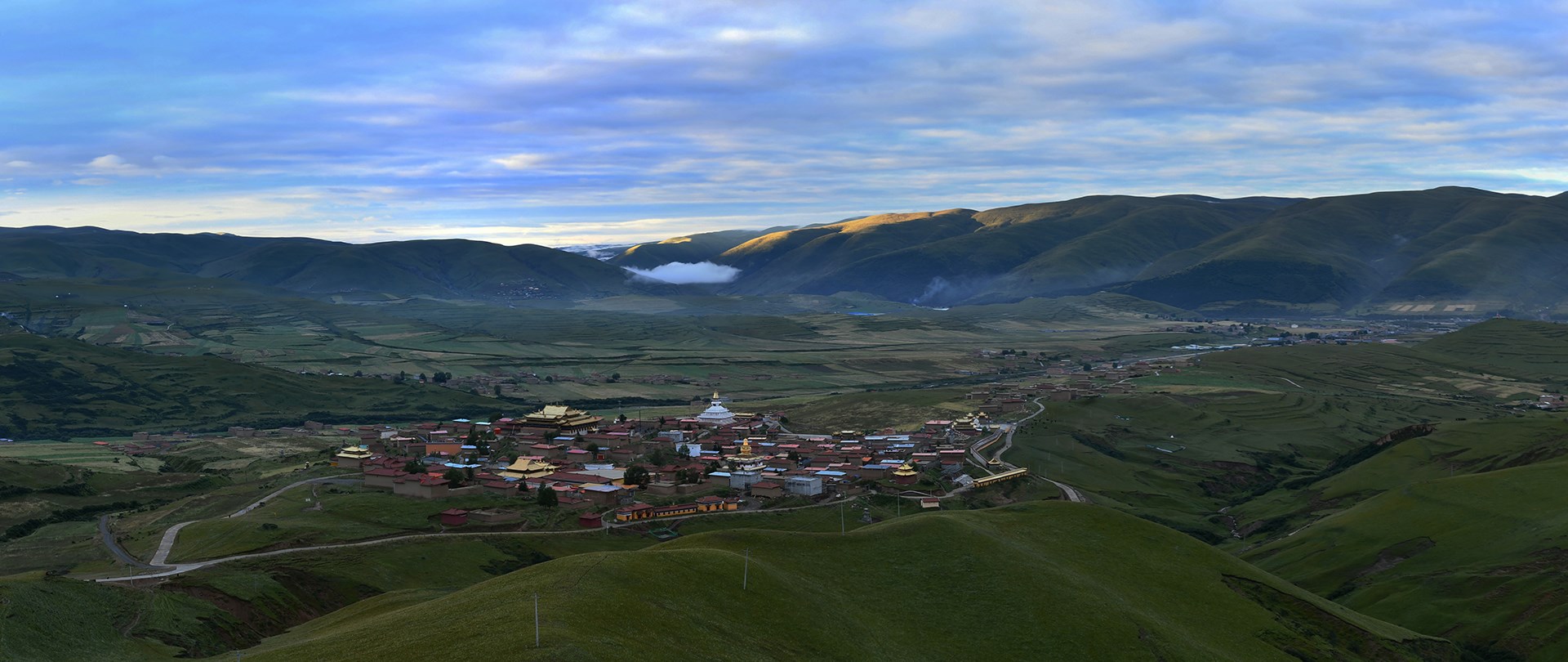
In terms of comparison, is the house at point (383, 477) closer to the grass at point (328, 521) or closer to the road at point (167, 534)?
the grass at point (328, 521)

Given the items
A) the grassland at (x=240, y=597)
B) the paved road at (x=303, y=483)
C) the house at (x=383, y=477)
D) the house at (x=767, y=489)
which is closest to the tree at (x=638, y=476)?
the house at (x=767, y=489)

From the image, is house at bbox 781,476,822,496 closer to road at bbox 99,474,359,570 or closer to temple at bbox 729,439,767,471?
temple at bbox 729,439,767,471

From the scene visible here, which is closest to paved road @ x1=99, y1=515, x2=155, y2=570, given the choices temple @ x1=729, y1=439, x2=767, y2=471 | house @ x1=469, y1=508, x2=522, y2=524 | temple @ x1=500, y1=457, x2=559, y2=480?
house @ x1=469, y1=508, x2=522, y2=524

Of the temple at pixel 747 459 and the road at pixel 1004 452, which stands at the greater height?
the temple at pixel 747 459

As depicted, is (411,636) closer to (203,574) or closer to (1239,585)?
(203,574)

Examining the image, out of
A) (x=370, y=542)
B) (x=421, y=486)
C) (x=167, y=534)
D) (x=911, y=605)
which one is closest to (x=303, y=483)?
(x=421, y=486)

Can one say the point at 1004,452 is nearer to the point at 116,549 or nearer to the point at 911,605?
the point at 911,605

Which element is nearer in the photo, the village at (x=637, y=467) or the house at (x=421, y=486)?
the village at (x=637, y=467)
